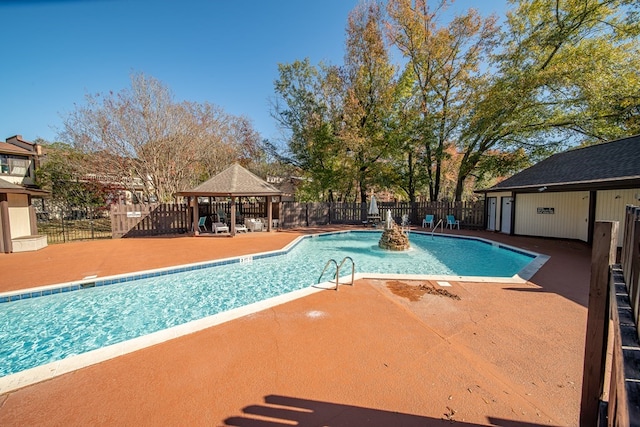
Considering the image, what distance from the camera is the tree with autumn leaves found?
12.5 metres

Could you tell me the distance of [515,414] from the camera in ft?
7.23

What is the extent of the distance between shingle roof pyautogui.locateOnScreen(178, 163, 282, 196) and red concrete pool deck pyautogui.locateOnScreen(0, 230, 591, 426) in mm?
8861

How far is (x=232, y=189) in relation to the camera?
481 inches

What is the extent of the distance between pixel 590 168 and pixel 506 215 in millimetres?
3948

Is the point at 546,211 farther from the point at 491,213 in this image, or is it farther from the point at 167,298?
the point at 167,298

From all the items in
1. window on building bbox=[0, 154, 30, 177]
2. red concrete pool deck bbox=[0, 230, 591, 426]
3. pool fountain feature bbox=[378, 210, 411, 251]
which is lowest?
red concrete pool deck bbox=[0, 230, 591, 426]

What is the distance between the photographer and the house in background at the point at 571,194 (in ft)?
27.4

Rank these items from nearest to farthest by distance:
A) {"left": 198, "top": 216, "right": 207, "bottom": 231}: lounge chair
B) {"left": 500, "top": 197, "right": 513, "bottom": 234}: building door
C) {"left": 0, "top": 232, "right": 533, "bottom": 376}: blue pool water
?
{"left": 0, "top": 232, "right": 533, "bottom": 376}: blue pool water, {"left": 500, "top": 197, "right": 513, "bottom": 234}: building door, {"left": 198, "top": 216, "right": 207, "bottom": 231}: lounge chair

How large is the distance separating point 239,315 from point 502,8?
2106cm

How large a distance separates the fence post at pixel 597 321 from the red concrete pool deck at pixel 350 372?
465 millimetres

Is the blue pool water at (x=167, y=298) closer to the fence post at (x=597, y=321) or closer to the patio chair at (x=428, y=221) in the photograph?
Result: the fence post at (x=597, y=321)

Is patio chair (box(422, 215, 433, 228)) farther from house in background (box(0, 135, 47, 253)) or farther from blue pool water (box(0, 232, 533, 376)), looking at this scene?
house in background (box(0, 135, 47, 253))

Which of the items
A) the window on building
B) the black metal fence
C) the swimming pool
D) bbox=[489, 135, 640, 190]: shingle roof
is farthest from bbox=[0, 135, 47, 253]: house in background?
bbox=[489, 135, 640, 190]: shingle roof

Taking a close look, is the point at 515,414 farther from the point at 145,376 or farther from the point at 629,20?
the point at 629,20
